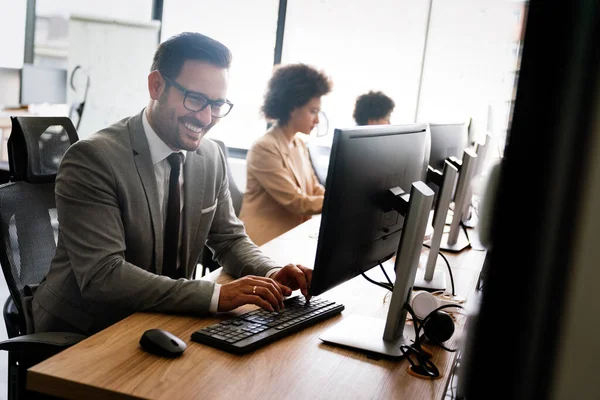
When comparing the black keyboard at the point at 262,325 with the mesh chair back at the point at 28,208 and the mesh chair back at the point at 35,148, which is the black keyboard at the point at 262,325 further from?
the mesh chair back at the point at 35,148

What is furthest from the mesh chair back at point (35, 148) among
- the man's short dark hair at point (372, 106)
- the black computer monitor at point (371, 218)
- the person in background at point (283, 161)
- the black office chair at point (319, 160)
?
the man's short dark hair at point (372, 106)

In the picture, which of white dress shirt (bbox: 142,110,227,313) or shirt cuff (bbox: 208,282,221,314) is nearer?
shirt cuff (bbox: 208,282,221,314)

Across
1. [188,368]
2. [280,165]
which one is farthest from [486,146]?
[188,368]

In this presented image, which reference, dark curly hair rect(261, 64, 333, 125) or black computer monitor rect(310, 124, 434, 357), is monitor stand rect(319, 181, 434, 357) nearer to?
black computer monitor rect(310, 124, 434, 357)

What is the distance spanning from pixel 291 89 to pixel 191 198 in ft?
4.82

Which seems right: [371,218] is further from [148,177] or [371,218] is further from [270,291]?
[148,177]

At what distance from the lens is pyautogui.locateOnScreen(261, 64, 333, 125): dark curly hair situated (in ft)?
10.1

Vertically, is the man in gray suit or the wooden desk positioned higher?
the man in gray suit

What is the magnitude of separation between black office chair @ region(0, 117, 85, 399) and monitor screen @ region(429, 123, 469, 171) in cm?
114

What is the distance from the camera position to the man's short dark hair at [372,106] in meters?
3.60

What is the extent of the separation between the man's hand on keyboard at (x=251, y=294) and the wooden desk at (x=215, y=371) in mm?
45

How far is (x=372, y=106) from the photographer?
11.8ft

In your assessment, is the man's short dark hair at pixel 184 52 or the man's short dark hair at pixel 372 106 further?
the man's short dark hair at pixel 372 106

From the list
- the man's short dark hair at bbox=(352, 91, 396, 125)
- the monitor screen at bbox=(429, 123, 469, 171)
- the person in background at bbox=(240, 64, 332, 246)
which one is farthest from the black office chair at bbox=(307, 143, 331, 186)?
the monitor screen at bbox=(429, 123, 469, 171)
